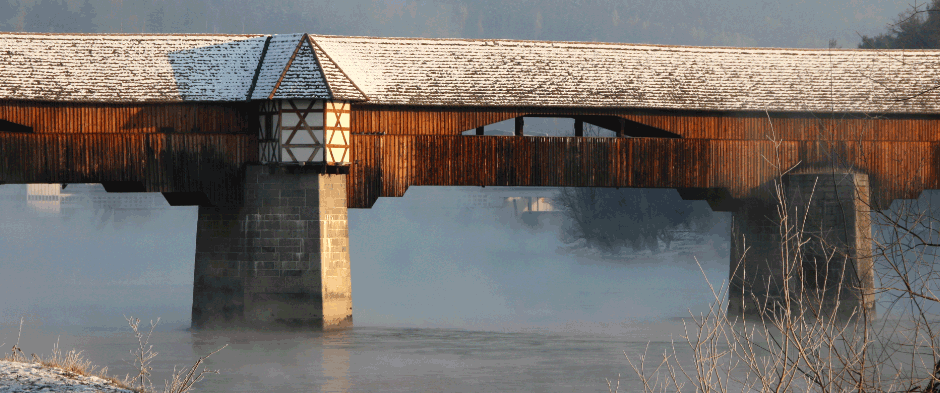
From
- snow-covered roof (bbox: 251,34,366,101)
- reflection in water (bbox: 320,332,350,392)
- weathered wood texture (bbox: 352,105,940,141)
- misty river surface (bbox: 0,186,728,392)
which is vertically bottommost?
misty river surface (bbox: 0,186,728,392)

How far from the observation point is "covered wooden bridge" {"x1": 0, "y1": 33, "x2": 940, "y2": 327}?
1532cm

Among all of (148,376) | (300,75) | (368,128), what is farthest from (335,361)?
(300,75)

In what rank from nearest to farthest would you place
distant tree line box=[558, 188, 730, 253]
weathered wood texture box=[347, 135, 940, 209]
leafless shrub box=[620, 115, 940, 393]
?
leafless shrub box=[620, 115, 940, 393] → weathered wood texture box=[347, 135, 940, 209] → distant tree line box=[558, 188, 730, 253]

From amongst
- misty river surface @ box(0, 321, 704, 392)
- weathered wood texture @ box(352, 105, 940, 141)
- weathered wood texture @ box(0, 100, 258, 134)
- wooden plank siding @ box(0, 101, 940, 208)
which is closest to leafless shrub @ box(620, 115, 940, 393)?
misty river surface @ box(0, 321, 704, 392)

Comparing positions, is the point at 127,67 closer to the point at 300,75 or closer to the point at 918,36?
the point at 300,75

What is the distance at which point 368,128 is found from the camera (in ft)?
53.4

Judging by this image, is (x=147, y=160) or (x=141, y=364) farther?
(x=147, y=160)

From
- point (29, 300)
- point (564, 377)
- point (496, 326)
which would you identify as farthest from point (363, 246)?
point (564, 377)

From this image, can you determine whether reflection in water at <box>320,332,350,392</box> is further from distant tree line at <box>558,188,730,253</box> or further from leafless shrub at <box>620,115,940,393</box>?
distant tree line at <box>558,188,730,253</box>

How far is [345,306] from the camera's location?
51.2ft

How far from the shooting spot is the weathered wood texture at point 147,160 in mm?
15320

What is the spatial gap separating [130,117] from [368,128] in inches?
154

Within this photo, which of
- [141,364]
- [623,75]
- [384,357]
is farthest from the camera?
[623,75]

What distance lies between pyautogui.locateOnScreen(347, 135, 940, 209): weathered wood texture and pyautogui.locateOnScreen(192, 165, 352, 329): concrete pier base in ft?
3.14
